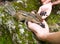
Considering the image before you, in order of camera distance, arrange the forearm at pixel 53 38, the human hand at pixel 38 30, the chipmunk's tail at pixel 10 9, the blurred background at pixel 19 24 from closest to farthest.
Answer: the forearm at pixel 53 38 < the human hand at pixel 38 30 < the blurred background at pixel 19 24 < the chipmunk's tail at pixel 10 9

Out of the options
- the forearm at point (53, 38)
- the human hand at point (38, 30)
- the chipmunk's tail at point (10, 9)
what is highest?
the chipmunk's tail at point (10, 9)

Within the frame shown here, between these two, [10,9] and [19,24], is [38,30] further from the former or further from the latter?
[10,9]

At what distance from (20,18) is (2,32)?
2.19 feet

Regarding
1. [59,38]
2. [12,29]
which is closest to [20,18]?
[12,29]

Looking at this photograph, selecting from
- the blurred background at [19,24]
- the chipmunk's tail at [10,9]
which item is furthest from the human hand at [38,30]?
the chipmunk's tail at [10,9]

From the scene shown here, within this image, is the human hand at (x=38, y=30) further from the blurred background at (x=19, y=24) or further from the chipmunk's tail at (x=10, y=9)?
the chipmunk's tail at (x=10, y=9)

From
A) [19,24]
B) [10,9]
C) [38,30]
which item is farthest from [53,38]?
[10,9]

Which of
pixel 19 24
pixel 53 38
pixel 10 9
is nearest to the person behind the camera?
pixel 53 38

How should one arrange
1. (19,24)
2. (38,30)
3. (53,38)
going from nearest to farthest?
(53,38) → (38,30) → (19,24)

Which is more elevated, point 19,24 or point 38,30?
point 19,24

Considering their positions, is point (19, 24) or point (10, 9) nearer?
point (19, 24)

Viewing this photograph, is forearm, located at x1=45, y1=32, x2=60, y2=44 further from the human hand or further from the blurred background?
the blurred background

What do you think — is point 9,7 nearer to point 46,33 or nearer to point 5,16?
point 5,16

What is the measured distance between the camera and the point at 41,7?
728cm
